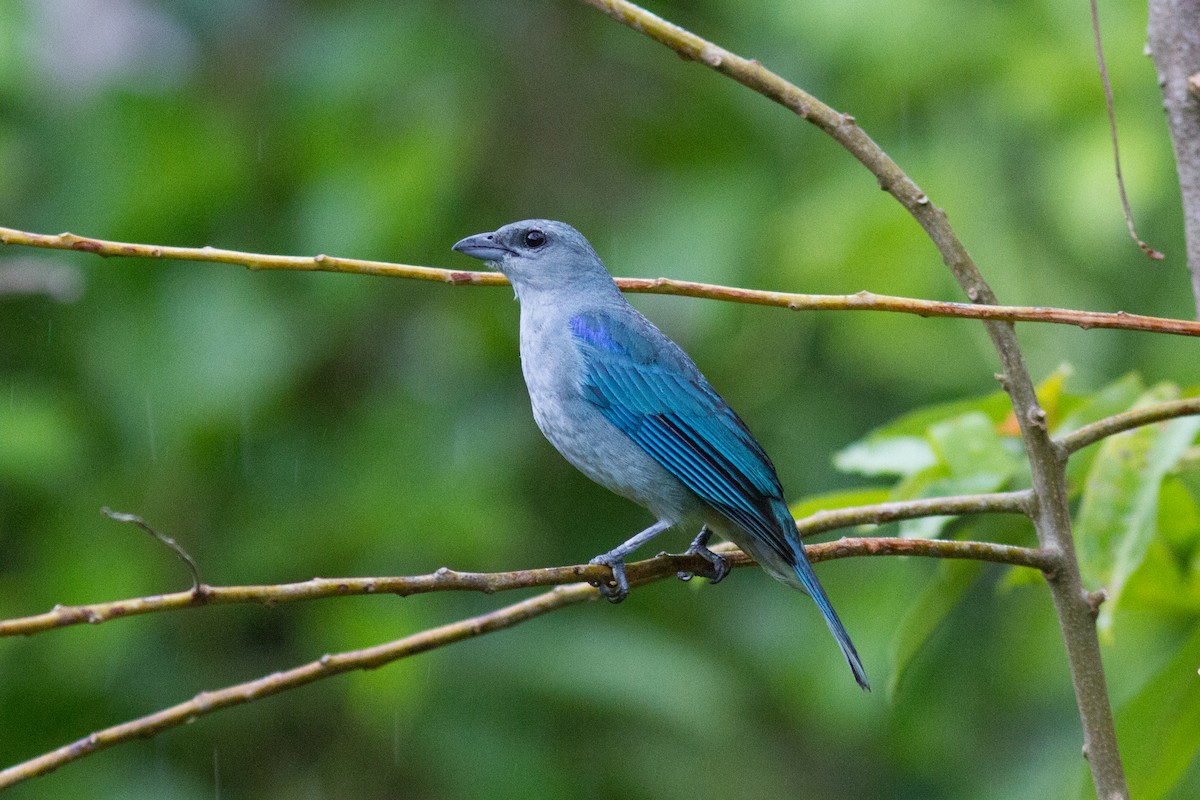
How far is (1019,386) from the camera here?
1.92 metres

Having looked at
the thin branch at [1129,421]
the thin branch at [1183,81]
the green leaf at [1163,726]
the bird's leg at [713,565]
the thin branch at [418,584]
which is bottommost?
the green leaf at [1163,726]

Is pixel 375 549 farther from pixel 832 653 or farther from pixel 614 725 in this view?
pixel 832 653

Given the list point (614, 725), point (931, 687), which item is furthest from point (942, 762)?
point (614, 725)

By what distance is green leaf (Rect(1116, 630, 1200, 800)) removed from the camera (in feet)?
7.27

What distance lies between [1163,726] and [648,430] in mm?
1084

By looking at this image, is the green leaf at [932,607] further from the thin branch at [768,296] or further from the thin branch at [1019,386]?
the thin branch at [768,296]

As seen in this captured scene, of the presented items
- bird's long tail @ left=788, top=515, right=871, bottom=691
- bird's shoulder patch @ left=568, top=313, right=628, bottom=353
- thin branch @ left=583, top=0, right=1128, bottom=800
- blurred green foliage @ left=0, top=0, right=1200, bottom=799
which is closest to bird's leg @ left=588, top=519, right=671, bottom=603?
Result: bird's long tail @ left=788, top=515, right=871, bottom=691

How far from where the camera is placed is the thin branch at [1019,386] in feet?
6.20

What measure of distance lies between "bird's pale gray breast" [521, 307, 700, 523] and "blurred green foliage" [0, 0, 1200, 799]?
1485 millimetres

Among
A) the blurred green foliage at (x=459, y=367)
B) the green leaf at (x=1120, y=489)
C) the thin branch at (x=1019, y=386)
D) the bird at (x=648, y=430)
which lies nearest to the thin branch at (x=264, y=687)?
the bird at (x=648, y=430)

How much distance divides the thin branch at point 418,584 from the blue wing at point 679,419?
0.27 metres

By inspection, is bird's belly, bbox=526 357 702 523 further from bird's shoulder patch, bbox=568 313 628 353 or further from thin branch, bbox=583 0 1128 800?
thin branch, bbox=583 0 1128 800

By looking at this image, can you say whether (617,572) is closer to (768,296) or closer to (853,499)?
(768,296)

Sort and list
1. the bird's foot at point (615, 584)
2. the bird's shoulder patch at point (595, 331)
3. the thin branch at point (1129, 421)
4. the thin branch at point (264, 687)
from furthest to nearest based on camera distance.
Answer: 1. the bird's shoulder patch at point (595, 331)
2. the bird's foot at point (615, 584)
3. the thin branch at point (1129, 421)
4. the thin branch at point (264, 687)
